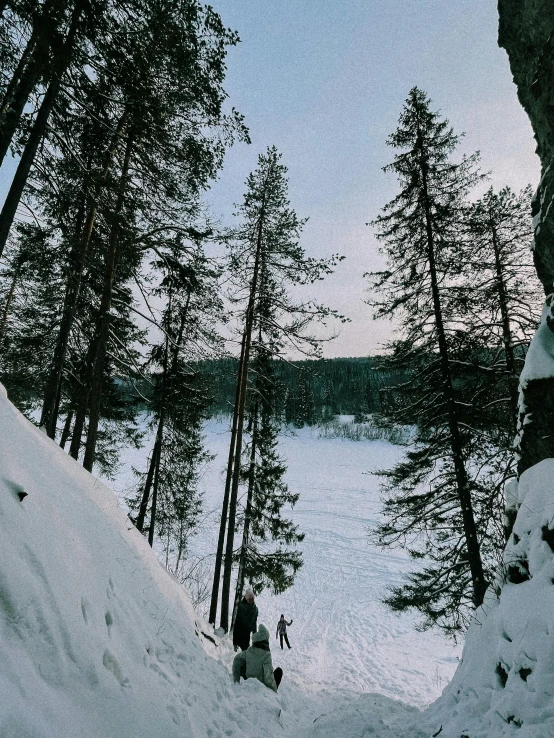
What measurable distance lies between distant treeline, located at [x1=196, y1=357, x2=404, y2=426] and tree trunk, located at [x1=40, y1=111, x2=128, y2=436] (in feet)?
12.4

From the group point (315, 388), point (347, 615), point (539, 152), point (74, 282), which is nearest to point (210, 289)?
point (74, 282)

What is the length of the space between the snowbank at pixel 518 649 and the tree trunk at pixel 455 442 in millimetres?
3914

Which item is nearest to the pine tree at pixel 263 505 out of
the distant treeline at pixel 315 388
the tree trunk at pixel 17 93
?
the distant treeline at pixel 315 388

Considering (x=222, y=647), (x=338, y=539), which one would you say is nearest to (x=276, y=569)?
(x=222, y=647)

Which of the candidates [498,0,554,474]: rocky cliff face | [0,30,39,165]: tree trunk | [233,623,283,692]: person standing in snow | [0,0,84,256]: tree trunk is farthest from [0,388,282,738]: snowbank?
[498,0,554,474]: rocky cliff face

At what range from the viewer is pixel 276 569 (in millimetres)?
13539

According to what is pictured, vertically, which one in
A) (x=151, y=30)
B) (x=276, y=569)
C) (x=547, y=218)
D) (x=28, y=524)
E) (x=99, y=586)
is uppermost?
(x=151, y=30)

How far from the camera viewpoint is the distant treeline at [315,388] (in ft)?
36.9

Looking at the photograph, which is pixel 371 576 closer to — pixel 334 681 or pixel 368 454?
pixel 334 681

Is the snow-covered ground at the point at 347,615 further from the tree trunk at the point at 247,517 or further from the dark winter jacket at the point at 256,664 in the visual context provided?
the dark winter jacket at the point at 256,664

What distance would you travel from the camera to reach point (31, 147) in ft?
20.6

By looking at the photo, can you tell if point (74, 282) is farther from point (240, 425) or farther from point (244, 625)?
point (244, 625)

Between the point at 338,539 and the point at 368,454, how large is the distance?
35.7m

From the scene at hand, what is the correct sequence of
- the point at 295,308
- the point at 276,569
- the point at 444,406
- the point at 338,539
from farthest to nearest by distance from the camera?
the point at 338,539, the point at 276,569, the point at 295,308, the point at 444,406
